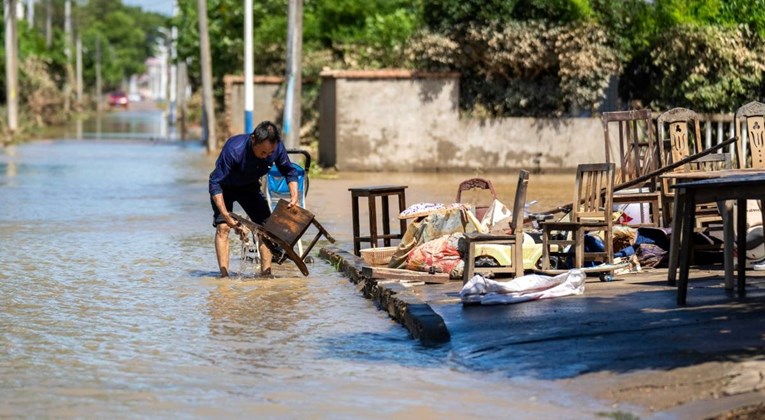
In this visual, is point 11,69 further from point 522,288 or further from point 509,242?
point 522,288

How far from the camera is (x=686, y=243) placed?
362 inches

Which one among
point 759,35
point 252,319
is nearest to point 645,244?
point 252,319

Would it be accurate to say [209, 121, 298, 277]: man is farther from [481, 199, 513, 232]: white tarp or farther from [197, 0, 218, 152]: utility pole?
[197, 0, 218, 152]: utility pole

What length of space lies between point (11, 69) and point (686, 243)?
42.2 metres

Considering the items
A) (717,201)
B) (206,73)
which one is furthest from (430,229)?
(206,73)

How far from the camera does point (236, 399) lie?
285 inches

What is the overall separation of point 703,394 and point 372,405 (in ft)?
5.42

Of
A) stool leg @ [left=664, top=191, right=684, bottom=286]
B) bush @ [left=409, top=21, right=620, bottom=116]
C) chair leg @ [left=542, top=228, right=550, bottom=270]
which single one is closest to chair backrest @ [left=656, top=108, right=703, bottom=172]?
chair leg @ [left=542, top=228, right=550, bottom=270]

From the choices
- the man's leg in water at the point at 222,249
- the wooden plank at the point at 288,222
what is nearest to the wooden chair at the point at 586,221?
the wooden plank at the point at 288,222

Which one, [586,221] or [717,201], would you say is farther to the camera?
[586,221]

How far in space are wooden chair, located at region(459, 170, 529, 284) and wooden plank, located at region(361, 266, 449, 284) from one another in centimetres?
35

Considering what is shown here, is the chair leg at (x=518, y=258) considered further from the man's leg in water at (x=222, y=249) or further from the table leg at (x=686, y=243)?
the man's leg in water at (x=222, y=249)

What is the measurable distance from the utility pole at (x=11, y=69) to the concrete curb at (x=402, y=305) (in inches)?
1423

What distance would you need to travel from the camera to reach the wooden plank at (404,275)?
36.0ft
